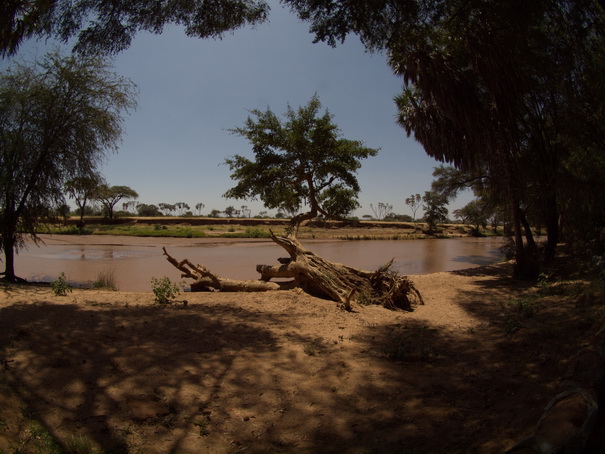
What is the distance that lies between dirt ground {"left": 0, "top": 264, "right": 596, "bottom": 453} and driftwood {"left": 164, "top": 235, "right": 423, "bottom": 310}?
217cm

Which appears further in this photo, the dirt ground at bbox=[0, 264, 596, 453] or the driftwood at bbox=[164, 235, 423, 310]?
the driftwood at bbox=[164, 235, 423, 310]

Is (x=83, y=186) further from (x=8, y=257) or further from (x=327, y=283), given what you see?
(x=327, y=283)

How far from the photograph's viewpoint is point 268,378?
4.29m

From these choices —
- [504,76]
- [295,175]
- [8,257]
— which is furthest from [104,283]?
[504,76]

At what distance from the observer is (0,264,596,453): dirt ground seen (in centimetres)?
300

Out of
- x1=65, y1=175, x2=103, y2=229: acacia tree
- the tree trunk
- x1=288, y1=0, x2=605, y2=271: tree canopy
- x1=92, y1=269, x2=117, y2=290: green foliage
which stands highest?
x1=288, y1=0, x2=605, y2=271: tree canopy

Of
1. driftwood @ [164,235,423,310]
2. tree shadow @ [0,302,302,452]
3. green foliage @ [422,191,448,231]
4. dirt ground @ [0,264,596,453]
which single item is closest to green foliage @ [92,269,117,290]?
driftwood @ [164,235,423,310]

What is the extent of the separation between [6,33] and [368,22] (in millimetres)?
6121

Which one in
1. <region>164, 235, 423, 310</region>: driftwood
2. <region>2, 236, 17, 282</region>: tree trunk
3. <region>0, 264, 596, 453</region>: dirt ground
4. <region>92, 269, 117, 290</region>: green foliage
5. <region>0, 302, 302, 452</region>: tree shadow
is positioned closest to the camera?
<region>0, 264, 596, 453</region>: dirt ground

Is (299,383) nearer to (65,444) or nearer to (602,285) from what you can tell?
(65,444)

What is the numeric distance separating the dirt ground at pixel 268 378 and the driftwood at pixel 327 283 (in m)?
2.17

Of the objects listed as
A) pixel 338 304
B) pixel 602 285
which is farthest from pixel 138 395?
pixel 602 285

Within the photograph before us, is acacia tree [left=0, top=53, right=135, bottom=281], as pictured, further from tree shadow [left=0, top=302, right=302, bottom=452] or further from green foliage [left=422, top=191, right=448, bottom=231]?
green foliage [left=422, top=191, right=448, bottom=231]

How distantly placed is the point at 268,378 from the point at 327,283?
17.0ft
